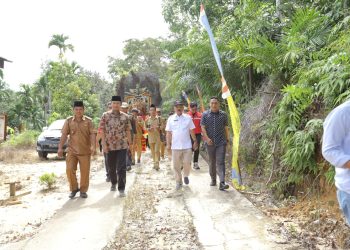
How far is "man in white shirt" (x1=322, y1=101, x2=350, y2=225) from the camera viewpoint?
8.25 ft

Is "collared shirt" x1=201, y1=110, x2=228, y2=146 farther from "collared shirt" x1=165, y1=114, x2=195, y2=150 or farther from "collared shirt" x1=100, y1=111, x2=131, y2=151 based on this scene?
"collared shirt" x1=100, y1=111, x2=131, y2=151

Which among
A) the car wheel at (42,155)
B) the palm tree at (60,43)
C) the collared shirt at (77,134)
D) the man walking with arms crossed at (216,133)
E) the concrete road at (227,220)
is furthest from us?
the palm tree at (60,43)

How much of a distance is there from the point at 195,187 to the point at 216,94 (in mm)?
5399

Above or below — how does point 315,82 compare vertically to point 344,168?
above

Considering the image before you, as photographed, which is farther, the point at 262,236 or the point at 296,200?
the point at 296,200

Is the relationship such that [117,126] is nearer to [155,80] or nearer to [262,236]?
[262,236]

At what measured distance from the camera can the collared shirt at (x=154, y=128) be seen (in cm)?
1068

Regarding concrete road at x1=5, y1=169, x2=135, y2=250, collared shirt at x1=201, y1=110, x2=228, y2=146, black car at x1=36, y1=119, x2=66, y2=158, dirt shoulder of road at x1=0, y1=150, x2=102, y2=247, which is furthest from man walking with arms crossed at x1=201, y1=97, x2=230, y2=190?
black car at x1=36, y1=119, x2=66, y2=158

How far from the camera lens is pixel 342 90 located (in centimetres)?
566

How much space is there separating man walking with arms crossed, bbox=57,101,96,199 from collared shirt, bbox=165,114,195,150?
152cm

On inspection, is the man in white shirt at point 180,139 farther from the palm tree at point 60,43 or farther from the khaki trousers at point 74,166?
the palm tree at point 60,43

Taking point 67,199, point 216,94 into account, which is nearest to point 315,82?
point 67,199

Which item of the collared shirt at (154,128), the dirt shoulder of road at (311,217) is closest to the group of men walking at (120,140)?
the dirt shoulder of road at (311,217)

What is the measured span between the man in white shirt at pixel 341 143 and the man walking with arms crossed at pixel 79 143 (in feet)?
17.3
